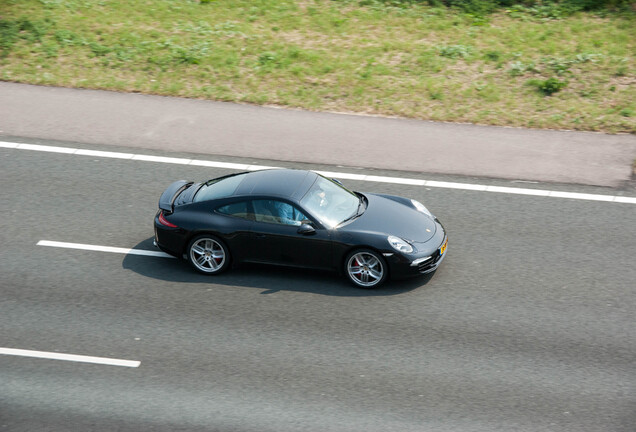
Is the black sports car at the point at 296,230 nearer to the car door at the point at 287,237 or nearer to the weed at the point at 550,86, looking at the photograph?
the car door at the point at 287,237

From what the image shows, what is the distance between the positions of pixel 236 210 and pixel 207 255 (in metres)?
Answer: 0.80

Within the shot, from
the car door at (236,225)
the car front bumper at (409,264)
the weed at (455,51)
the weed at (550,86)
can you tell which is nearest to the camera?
the car front bumper at (409,264)

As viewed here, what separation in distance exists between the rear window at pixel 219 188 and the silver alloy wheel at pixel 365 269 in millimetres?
2031

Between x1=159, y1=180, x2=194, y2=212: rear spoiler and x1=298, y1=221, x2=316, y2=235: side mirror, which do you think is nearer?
x1=298, y1=221, x2=316, y2=235: side mirror

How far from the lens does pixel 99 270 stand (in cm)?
1195

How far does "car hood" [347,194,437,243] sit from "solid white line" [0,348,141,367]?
3496 millimetres

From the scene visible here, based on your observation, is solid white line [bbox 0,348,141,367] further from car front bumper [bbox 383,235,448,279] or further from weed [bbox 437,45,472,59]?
weed [bbox 437,45,472,59]

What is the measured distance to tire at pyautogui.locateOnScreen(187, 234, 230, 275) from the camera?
11.7 meters

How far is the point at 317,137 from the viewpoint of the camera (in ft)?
52.9

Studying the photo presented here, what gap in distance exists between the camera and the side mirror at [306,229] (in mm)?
11312

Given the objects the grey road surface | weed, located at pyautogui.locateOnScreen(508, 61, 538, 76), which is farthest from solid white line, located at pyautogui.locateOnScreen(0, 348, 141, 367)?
weed, located at pyautogui.locateOnScreen(508, 61, 538, 76)

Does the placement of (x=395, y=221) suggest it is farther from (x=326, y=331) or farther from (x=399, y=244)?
(x=326, y=331)

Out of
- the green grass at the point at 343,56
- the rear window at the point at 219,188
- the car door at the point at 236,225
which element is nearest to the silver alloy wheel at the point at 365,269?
the car door at the point at 236,225

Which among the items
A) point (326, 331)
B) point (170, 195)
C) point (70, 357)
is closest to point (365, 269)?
point (326, 331)
